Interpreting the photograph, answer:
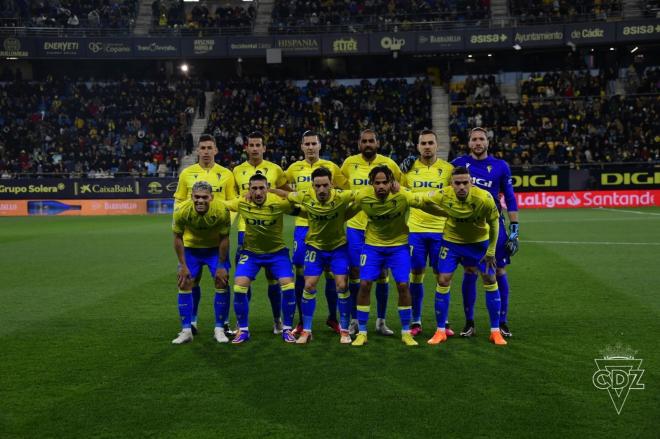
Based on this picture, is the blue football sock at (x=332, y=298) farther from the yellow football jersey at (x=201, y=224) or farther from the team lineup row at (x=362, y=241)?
the yellow football jersey at (x=201, y=224)

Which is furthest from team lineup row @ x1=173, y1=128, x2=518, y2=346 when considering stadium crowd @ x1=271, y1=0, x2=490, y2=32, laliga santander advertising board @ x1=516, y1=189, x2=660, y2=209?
stadium crowd @ x1=271, y1=0, x2=490, y2=32

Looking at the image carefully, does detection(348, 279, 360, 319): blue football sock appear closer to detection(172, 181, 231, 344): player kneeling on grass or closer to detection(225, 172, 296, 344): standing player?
detection(225, 172, 296, 344): standing player

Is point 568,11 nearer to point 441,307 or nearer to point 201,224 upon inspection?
point 441,307

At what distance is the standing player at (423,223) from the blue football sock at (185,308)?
2696 mm

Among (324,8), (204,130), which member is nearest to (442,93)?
(324,8)

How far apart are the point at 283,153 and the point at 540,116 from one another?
549 inches

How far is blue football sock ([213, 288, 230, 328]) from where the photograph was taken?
7.90 metres

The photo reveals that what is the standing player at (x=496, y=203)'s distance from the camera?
7945 millimetres

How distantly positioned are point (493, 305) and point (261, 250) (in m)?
2.74

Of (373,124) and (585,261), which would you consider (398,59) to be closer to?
(373,124)

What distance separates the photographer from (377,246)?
774 centimetres

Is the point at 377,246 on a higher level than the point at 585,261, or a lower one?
higher

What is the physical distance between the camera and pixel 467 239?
781 cm

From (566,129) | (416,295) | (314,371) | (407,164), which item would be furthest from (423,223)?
(566,129)
